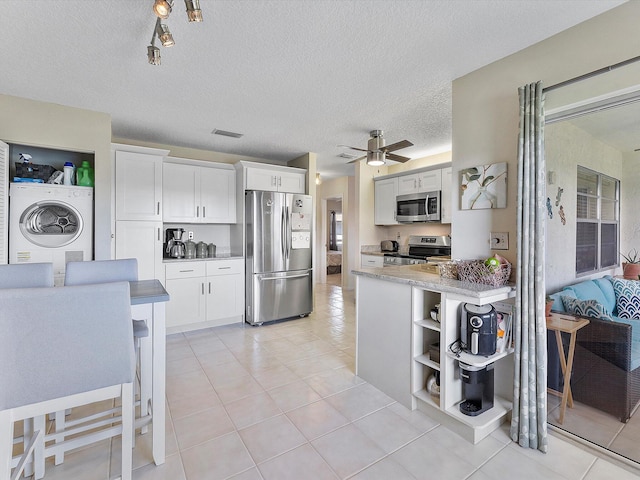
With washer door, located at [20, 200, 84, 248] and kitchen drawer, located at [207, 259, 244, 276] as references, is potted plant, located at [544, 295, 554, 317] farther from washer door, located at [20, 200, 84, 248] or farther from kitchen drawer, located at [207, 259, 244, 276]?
washer door, located at [20, 200, 84, 248]

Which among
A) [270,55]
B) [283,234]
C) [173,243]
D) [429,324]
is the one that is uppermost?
[270,55]

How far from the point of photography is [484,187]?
2.19m

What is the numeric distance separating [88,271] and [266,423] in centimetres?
153

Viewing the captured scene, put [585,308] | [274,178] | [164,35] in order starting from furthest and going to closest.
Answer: [274,178], [585,308], [164,35]

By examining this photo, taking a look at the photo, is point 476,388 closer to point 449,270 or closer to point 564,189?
point 449,270

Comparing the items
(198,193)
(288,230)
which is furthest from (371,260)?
(198,193)

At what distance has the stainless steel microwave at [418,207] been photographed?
465 centimetres

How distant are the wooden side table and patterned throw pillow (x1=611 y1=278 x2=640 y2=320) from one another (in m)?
0.19

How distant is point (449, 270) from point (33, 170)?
3797mm

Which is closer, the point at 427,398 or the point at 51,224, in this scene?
the point at 427,398

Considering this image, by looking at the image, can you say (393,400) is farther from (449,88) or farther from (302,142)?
(302,142)

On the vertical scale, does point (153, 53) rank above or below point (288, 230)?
above

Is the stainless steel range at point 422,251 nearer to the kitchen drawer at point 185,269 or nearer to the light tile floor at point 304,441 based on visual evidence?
the light tile floor at point 304,441

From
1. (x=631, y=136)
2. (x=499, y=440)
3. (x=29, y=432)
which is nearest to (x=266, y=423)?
(x=29, y=432)
